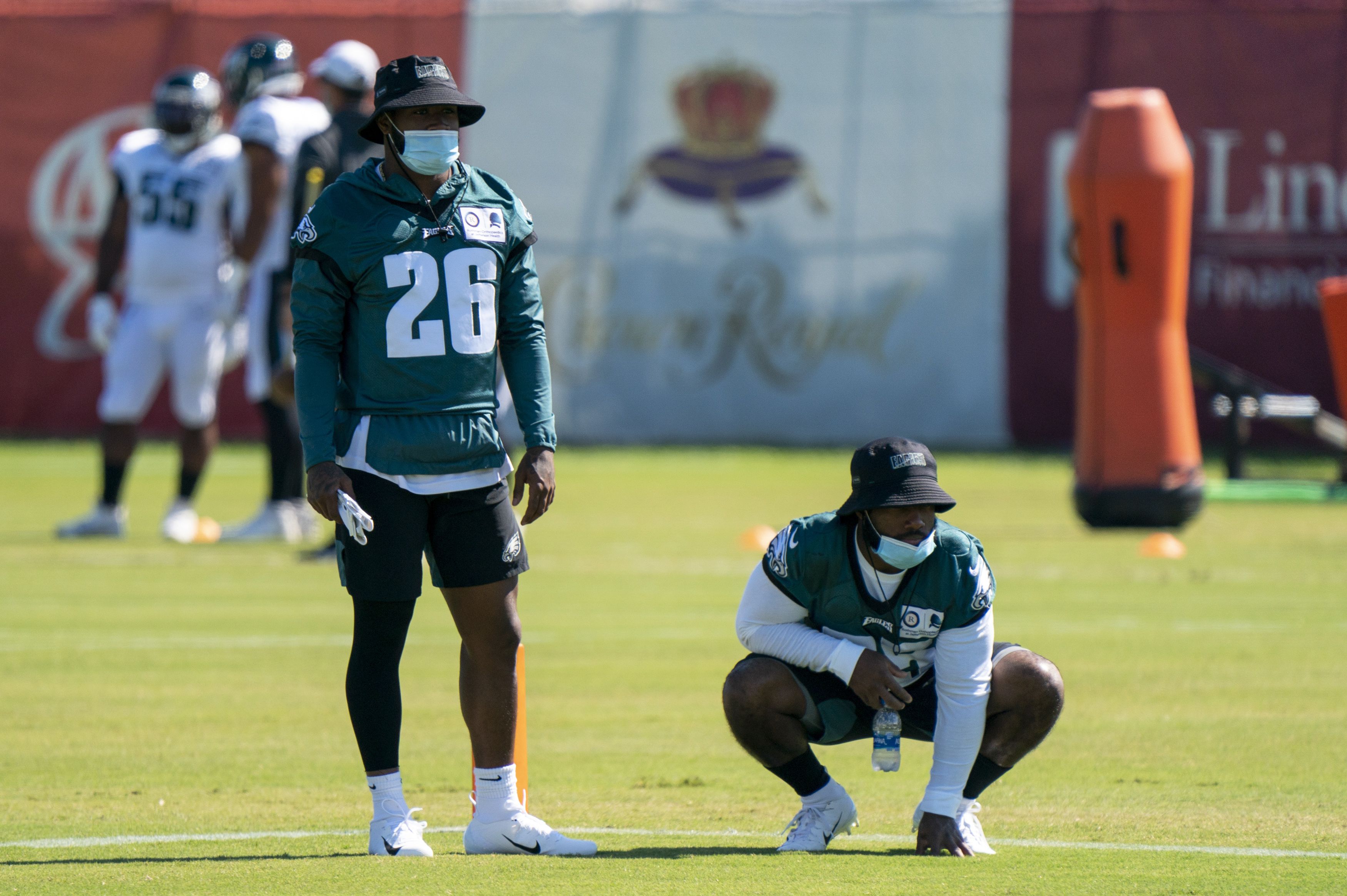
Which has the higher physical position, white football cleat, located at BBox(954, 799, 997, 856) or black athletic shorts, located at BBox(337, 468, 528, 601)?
black athletic shorts, located at BBox(337, 468, 528, 601)

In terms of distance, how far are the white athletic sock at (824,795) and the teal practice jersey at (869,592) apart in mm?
347

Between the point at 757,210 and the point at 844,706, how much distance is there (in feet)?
57.1

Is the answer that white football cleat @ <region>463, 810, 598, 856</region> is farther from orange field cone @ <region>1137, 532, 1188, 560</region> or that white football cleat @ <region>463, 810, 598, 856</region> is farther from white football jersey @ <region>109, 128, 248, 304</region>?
white football jersey @ <region>109, 128, 248, 304</region>

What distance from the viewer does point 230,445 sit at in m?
23.7

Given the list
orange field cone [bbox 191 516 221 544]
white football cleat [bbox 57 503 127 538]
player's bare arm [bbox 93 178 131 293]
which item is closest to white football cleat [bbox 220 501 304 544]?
orange field cone [bbox 191 516 221 544]

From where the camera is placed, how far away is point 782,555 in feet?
19.0

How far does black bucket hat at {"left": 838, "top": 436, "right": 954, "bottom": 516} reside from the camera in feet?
18.2

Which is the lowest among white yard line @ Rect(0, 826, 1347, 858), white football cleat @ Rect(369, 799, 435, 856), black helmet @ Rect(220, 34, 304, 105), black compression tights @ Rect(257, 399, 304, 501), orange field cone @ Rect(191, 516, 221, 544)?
orange field cone @ Rect(191, 516, 221, 544)

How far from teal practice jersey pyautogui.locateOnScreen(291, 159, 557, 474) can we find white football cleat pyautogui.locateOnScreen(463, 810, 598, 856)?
94 cm

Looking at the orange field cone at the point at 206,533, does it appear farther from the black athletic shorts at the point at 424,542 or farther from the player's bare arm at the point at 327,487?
the player's bare arm at the point at 327,487

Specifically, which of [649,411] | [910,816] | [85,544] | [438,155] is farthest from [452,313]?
[649,411]

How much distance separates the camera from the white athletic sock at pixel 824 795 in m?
5.81

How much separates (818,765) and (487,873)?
1035 millimetres

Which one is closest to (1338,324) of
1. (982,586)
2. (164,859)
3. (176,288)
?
(176,288)
